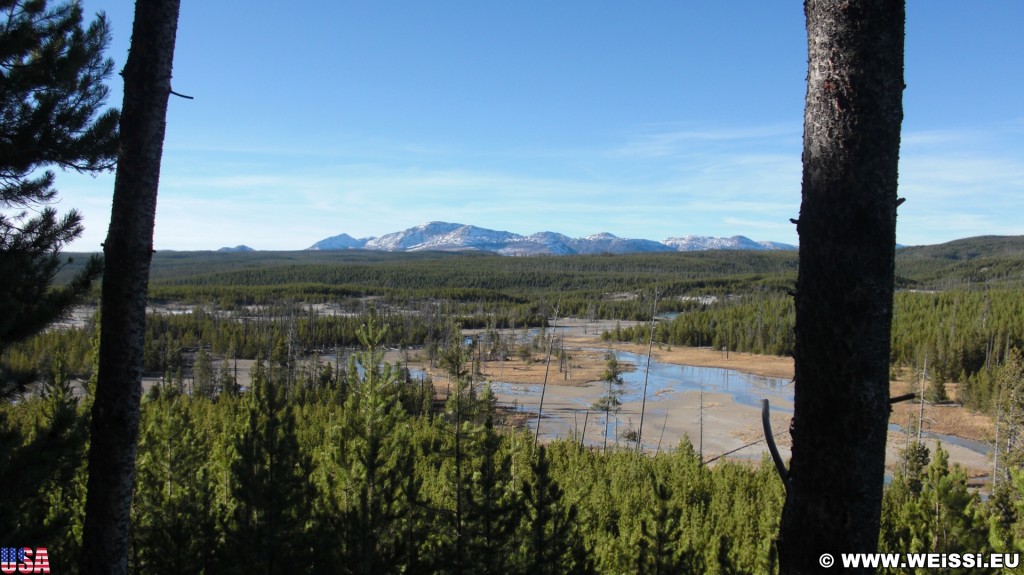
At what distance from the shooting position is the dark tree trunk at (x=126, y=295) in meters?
4.43

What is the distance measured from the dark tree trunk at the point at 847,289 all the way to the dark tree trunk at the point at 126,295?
4350 mm

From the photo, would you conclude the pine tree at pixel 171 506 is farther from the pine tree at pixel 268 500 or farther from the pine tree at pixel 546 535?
the pine tree at pixel 546 535

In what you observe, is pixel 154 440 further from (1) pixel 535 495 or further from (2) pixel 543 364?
(2) pixel 543 364

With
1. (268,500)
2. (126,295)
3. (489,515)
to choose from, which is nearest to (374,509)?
(268,500)

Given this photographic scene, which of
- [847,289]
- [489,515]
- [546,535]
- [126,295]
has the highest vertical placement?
[847,289]


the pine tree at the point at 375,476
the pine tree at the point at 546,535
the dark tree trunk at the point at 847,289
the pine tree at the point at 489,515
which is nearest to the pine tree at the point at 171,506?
the pine tree at the point at 375,476

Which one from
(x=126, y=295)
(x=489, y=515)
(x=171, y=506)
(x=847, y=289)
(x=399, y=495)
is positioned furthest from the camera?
(x=171, y=506)

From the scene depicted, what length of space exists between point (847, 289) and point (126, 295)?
15.2 feet

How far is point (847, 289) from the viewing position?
7.84ft

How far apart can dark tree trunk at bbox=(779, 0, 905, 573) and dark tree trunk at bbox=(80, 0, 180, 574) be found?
14.3 feet

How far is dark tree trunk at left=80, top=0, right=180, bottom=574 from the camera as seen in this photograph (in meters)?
4.43

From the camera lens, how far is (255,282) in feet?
529

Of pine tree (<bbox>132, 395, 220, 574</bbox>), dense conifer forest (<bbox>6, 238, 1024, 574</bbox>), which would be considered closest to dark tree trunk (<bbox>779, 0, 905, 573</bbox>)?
dense conifer forest (<bbox>6, 238, 1024, 574</bbox>)

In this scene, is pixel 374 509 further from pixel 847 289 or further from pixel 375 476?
pixel 847 289
